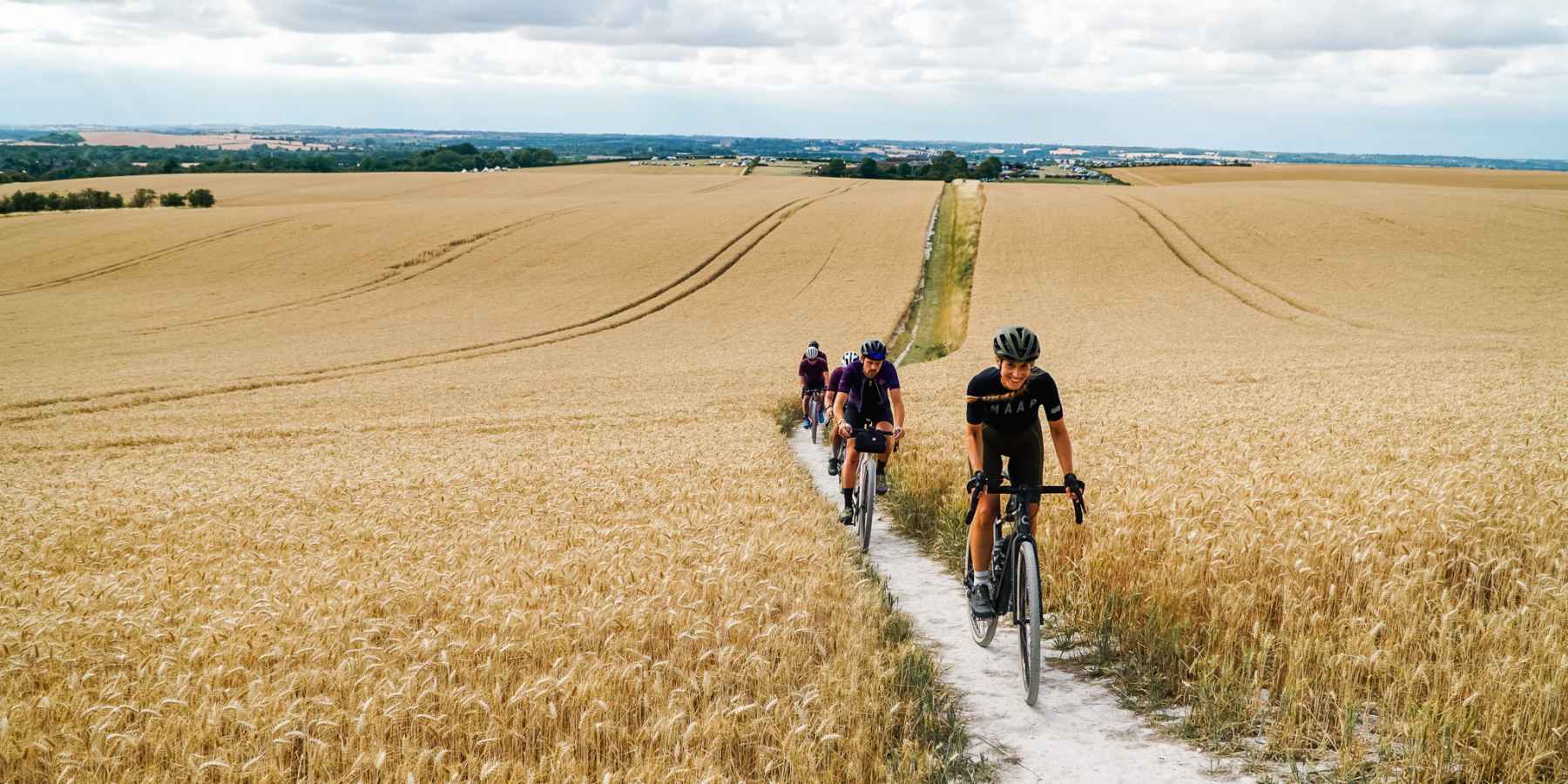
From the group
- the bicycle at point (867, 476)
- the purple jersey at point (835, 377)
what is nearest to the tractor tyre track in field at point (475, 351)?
the purple jersey at point (835, 377)

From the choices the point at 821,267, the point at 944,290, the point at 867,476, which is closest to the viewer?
the point at 867,476

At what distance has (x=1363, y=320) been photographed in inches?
1596

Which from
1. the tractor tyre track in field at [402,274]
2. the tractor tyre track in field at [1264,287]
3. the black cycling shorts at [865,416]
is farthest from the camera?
the tractor tyre track in field at [402,274]

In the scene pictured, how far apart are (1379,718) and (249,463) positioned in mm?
17799

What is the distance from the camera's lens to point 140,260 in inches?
2527

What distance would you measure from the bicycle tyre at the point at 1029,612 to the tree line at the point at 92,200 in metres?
113

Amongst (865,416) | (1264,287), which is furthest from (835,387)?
(1264,287)

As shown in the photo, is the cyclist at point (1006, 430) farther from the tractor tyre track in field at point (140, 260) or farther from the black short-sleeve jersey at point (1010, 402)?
the tractor tyre track in field at point (140, 260)

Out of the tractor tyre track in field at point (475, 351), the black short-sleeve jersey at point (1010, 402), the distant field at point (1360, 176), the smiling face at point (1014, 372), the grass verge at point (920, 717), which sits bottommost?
the tractor tyre track in field at point (475, 351)

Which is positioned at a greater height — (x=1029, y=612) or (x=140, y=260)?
→ (x=1029, y=612)

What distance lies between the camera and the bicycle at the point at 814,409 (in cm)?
1872

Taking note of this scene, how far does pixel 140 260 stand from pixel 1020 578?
2954 inches

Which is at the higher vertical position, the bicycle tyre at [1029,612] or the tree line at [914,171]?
the tree line at [914,171]

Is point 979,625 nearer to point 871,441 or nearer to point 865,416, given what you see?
point 871,441
